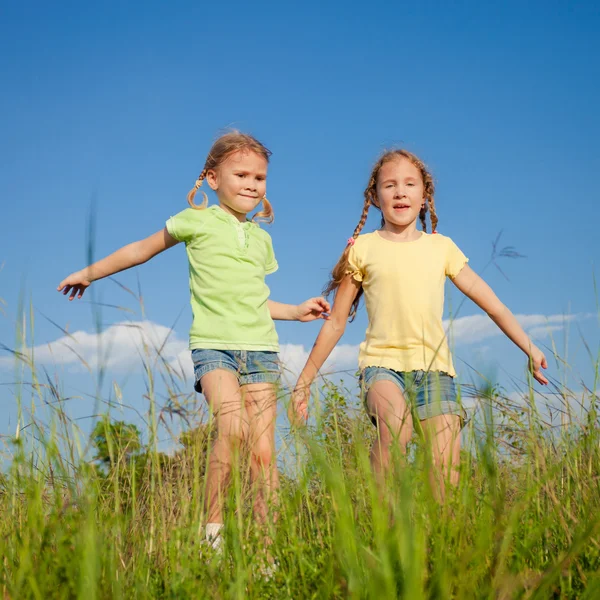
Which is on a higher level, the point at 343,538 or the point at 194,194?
the point at 194,194

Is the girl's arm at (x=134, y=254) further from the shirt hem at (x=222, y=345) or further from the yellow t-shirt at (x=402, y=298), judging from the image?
the yellow t-shirt at (x=402, y=298)

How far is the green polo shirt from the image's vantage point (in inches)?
160

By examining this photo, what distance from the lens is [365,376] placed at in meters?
4.00

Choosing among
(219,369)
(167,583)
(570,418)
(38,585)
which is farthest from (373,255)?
(38,585)

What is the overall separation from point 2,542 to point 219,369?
1744 mm

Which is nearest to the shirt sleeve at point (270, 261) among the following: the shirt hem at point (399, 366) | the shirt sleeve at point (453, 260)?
the shirt hem at point (399, 366)

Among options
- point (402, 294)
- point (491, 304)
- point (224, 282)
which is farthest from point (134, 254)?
point (491, 304)

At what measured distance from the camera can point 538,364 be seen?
434cm

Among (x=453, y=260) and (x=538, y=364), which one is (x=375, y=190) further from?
(x=538, y=364)

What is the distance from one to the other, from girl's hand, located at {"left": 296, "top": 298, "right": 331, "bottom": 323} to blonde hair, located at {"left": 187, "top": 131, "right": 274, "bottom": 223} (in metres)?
0.67

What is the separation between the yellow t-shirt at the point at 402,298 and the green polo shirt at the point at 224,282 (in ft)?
1.88

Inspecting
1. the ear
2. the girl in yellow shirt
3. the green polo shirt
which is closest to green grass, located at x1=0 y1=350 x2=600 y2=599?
the girl in yellow shirt

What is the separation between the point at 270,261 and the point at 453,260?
3.76 feet

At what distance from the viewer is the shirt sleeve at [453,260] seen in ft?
14.5
